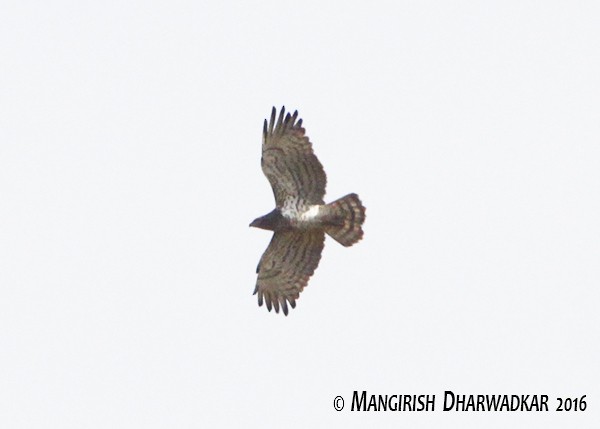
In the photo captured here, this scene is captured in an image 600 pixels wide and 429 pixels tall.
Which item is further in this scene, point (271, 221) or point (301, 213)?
point (271, 221)

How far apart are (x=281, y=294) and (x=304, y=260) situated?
0.53 meters

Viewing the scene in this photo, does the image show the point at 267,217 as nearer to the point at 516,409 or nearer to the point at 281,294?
the point at 281,294

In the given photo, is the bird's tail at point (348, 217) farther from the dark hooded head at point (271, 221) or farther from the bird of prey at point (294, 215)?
the dark hooded head at point (271, 221)

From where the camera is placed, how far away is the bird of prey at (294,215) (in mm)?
25625

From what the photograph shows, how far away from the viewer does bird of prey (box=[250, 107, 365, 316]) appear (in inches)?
1009

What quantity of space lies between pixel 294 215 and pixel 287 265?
703mm

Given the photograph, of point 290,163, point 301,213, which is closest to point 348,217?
point 301,213

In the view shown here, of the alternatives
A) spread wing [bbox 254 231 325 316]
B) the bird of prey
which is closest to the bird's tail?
the bird of prey

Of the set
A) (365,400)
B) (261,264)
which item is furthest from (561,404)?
(261,264)

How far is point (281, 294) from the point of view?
26.2m

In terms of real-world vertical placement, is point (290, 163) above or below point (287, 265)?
above

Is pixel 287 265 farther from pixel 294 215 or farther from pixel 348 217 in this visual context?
pixel 348 217

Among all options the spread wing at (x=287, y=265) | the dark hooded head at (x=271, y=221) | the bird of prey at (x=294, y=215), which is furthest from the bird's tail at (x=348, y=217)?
the dark hooded head at (x=271, y=221)

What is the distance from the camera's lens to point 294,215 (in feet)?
84.4
